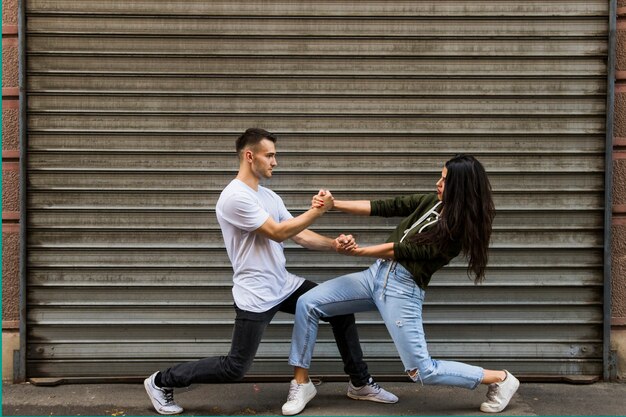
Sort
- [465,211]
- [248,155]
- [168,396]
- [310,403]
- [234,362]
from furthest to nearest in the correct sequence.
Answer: [310,403], [168,396], [248,155], [234,362], [465,211]

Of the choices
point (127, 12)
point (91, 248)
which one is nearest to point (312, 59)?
point (127, 12)

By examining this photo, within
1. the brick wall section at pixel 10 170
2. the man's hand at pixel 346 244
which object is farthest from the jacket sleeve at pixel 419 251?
the brick wall section at pixel 10 170

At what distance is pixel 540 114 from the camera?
5223mm

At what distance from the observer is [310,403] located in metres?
4.75

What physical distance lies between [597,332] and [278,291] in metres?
2.51

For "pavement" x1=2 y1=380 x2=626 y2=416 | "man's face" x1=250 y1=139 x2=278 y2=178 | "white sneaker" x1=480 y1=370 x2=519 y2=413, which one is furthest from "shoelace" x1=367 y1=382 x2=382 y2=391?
"man's face" x1=250 y1=139 x2=278 y2=178

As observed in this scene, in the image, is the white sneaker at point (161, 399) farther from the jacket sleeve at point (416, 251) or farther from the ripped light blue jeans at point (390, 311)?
Answer: the jacket sleeve at point (416, 251)

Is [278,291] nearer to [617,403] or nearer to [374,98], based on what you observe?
[374,98]

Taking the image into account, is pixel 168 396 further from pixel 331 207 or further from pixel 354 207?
pixel 354 207

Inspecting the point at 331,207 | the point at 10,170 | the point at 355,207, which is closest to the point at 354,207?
the point at 355,207

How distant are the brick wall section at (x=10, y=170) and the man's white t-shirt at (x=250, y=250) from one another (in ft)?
5.97

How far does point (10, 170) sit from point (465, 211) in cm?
335

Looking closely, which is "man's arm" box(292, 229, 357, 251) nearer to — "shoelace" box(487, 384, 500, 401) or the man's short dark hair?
the man's short dark hair

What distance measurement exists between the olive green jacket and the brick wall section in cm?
283
